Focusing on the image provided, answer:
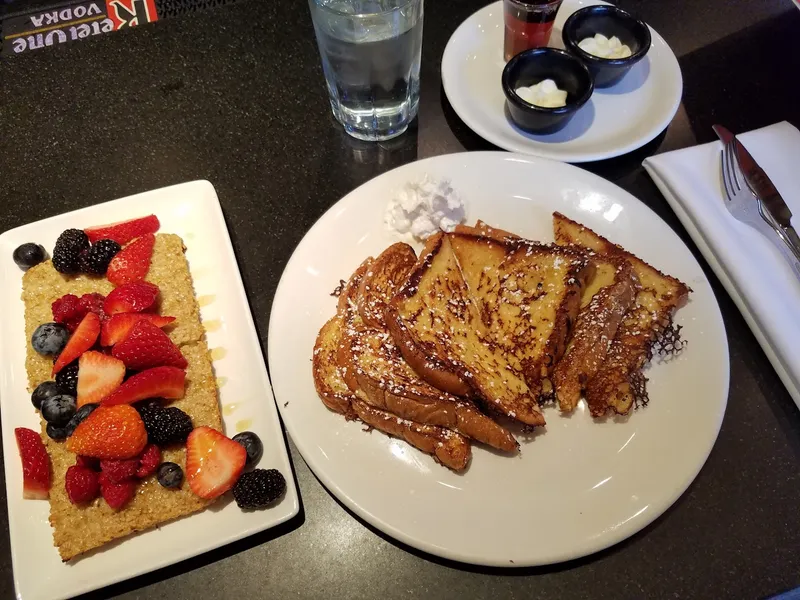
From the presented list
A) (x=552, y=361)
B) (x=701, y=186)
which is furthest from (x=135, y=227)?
(x=701, y=186)

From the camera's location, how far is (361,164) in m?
2.03

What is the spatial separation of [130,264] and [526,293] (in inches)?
Result: 45.4

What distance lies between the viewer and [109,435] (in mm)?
1340

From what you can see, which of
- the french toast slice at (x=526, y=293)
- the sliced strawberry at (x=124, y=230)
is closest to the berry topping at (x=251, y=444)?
the french toast slice at (x=526, y=293)

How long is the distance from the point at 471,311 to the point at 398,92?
85 cm

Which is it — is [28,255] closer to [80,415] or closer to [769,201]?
[80,415]

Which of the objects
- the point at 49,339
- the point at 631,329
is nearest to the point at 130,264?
the point at 49,339

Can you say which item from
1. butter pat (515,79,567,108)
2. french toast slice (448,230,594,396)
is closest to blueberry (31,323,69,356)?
french toast slice (448,230,594,396)

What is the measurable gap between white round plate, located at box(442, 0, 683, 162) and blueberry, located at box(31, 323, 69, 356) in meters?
1.42

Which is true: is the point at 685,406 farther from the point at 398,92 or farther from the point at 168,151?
the point at 168,151

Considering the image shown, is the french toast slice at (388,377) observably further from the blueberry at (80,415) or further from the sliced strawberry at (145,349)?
the blueberry at (80,415)

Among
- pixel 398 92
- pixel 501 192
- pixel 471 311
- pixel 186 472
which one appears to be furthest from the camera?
pixel 398 92

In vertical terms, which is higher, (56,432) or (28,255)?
(28,255)

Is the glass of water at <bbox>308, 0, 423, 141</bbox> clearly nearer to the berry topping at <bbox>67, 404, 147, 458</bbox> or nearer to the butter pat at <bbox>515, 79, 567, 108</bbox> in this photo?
the butter pat at <bbox>515, 79, 567, 108</bbox>
